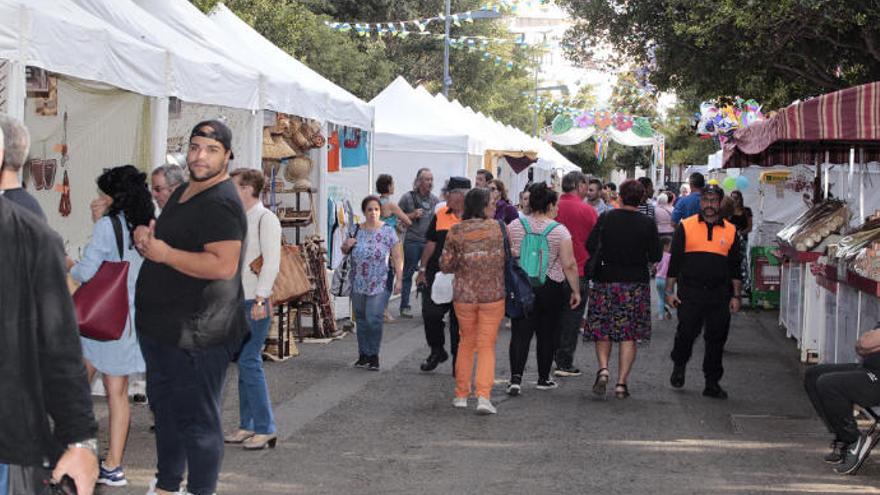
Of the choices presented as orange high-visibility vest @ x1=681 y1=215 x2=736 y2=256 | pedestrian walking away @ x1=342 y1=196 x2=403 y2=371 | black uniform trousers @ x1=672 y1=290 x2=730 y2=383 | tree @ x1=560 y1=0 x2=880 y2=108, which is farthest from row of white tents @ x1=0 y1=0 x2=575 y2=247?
tree @ x1=560 y1=0 x2=880 y2=108

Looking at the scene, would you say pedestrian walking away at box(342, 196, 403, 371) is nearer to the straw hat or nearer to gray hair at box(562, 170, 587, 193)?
the straw hat

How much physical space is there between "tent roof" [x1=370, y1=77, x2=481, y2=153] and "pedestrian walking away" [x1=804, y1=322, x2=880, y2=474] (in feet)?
49.6

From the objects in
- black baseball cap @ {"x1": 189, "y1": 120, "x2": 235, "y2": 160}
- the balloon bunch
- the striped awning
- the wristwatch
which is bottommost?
the wristwatch

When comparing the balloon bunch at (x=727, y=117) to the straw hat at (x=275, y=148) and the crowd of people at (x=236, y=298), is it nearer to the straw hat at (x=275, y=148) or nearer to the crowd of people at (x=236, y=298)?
the crowd of people at (x=236, y=298)

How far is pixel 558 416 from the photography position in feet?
31.4

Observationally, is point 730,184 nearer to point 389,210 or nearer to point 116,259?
point 389,210

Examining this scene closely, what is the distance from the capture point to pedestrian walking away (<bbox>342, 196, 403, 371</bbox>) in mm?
11445

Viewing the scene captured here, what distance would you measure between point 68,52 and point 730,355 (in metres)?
8.15

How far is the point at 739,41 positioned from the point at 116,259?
42.6 ft

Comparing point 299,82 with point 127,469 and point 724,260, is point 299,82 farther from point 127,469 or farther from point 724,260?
point 127,469

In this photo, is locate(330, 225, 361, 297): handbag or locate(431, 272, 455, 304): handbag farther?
locate(330, 225, 361, 297): handbag

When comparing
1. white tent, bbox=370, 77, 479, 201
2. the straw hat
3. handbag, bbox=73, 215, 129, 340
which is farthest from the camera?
white tent, bbox=370, 77, 479, 201

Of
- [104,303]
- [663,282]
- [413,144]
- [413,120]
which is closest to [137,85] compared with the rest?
[104,303]

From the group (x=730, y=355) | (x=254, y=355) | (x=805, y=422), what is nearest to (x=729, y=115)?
(x=730, y=355)
